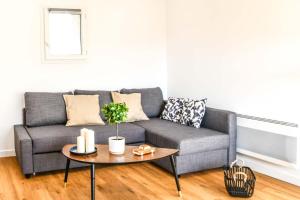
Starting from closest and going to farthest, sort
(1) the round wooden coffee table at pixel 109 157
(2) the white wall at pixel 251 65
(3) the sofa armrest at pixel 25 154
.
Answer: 1. (1) the round wooden coffee table at pixel 109 157
2. (2) the white wall at pixel 251 65
3. (3) the sofa armrest at pixel 25 154

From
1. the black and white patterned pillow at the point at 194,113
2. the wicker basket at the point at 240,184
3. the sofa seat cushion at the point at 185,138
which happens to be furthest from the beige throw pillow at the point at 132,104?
the wicker basket at the point at 240,184

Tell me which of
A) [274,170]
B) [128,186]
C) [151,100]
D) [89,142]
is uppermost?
[151,100]

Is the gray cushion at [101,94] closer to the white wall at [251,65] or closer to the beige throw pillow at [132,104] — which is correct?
the beige throw pillow at [132,104]

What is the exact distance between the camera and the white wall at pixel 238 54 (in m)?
3.76

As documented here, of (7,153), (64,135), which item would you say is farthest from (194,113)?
(7,153)

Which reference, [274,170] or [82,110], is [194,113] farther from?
[82,110]

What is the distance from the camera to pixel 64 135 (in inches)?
162

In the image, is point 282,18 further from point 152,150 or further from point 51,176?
point 51,176

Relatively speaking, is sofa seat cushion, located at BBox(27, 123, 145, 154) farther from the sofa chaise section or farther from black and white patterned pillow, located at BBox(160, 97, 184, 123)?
black and white patterned pillow, located at BBox(160, 97, 184, 123)

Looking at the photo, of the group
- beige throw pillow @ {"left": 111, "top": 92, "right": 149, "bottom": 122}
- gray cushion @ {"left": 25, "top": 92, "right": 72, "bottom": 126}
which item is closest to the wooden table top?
gray cushion @ {"left": 25, "top": 92, "right": 72, "bottom": 126}

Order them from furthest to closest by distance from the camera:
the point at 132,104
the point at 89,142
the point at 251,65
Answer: the point at 132,104
the point at 251,65
the point at 89,142

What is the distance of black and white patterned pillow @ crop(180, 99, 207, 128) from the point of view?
452 cm

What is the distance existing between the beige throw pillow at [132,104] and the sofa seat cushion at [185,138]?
1.31 feet

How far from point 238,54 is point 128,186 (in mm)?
1976
